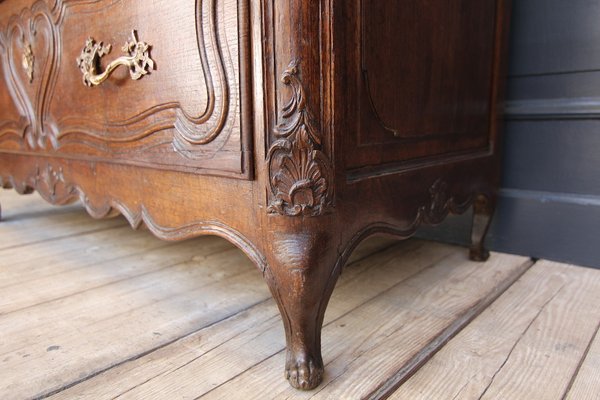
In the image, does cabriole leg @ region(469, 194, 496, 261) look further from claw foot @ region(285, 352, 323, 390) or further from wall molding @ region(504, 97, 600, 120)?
claw foot @ region(285, 352, 323, 390)

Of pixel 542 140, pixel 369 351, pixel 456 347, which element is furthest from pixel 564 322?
pixel 542 140

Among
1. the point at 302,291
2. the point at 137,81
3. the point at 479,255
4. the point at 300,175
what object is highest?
the point at 137,81

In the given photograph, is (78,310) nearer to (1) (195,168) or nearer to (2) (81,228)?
(1) (195,168)

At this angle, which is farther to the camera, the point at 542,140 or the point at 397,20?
the point at 542,140

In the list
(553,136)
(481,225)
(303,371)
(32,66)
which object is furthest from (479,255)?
(32,66)

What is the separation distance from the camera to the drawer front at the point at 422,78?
0.61m

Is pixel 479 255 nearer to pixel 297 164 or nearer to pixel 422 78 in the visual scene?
pixel 422 78

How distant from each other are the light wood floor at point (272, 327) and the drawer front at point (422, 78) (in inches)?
10.2

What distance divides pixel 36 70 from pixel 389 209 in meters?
0.82

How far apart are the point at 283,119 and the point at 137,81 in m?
0.32

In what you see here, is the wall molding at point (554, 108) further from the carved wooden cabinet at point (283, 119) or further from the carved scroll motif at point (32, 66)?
the carved scroll motif at point (32, 66)

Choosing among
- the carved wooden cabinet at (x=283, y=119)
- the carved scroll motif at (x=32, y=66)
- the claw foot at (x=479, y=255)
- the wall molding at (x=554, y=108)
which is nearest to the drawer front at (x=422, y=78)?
the carved wooden cabinet at (x=283, y=119)

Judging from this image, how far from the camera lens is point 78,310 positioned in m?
0.81

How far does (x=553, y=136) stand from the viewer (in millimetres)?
1029
